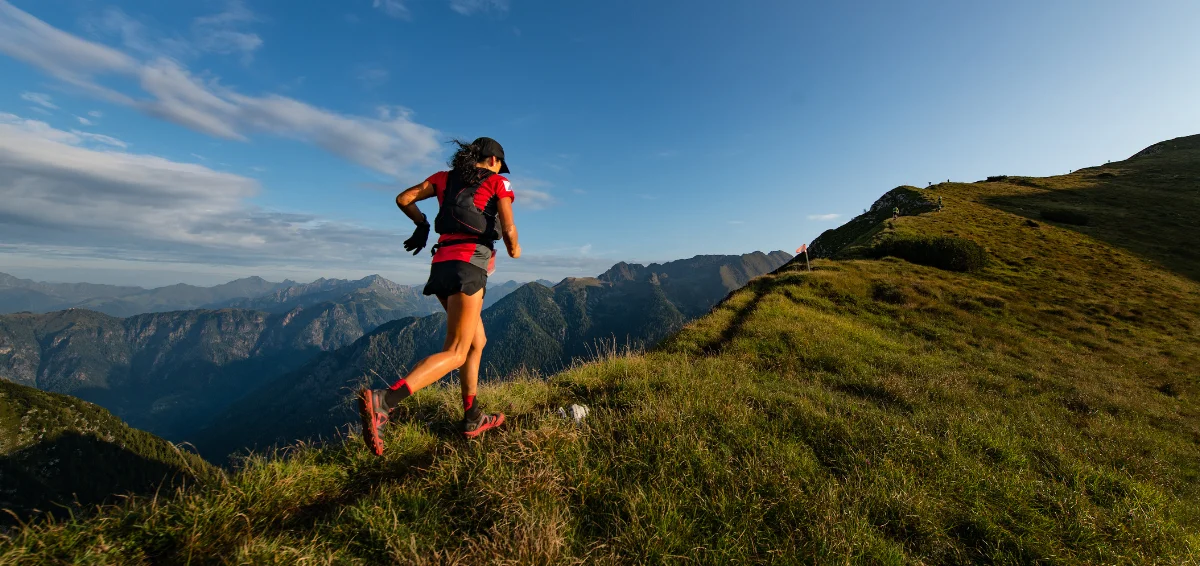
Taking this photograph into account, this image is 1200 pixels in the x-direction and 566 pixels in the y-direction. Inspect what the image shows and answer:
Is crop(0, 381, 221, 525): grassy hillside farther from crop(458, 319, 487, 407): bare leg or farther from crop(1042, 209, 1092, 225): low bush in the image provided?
crop(1042, 209, 1092, 225): low bush

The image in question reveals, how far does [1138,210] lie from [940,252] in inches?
Result: 1470

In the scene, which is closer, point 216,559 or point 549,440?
point 216,559

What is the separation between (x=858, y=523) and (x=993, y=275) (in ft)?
91.0

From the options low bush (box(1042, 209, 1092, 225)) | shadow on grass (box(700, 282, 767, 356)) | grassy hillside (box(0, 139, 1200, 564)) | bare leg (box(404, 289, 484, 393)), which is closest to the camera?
grassy hillside (box(0, 139, 1200, 564))

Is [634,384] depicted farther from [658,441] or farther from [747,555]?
[747,555]

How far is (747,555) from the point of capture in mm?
3439

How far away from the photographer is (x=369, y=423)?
4184 mm

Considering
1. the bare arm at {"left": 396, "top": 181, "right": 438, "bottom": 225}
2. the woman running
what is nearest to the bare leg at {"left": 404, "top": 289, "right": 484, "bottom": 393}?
the woman running

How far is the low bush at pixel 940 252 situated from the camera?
24.4 metres

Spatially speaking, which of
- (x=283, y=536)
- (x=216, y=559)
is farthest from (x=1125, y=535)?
(x=216, y=559)

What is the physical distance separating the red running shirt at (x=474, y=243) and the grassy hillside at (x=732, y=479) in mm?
2033

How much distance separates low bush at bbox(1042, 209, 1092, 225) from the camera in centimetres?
3725

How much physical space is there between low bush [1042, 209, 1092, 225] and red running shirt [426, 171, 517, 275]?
171 ft

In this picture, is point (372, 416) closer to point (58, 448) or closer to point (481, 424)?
point (481, 424)
